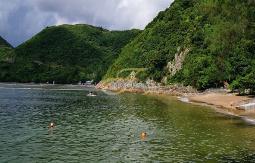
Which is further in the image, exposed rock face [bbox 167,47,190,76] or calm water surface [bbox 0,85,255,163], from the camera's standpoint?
exposed rock face [bbox 167,47,190,76]

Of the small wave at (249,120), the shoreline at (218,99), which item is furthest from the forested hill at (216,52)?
the small wave at (249,120)

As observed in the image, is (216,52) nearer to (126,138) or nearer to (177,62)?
(177,62)

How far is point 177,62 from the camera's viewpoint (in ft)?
616

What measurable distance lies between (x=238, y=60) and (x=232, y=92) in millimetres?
11901

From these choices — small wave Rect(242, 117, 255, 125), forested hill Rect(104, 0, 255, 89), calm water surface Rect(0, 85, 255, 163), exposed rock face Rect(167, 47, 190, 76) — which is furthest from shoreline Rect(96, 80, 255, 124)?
exposed rock face Rect(167, 47, 190, 76)

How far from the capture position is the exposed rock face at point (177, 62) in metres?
184

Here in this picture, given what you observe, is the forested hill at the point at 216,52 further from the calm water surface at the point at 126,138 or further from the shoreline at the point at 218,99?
the calm water surface at the point at 126,138

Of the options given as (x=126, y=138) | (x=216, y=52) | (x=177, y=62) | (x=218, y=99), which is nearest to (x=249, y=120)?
(x=126, y=138)

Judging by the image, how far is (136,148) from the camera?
50156 mm

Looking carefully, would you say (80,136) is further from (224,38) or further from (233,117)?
(233,117)

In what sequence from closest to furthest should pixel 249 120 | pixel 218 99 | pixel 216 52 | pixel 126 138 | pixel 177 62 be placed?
pixel 126 138, pixel 249 120, pixel 218 99, pixel 216 52, pixel 177 62

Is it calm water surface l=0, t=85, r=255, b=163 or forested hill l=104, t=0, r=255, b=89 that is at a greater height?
forested hill l=104, t=0, r=255, b=89

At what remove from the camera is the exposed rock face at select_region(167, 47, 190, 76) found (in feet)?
605

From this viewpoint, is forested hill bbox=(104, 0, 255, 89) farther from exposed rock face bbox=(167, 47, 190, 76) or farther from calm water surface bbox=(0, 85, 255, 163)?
calm water surface bbox=(0, 85, 255, 163)
